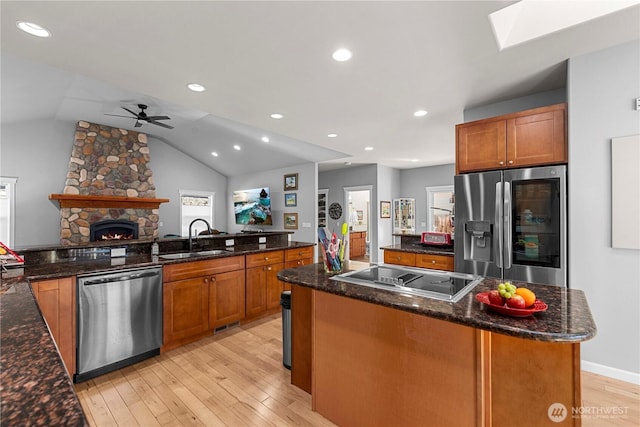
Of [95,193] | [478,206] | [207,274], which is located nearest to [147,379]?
[207,274]

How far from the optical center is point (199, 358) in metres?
2.64

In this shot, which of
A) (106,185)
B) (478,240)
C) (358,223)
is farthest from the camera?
(358,223)

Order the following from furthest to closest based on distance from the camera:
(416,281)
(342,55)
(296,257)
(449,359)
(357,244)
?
1. (357,244)
2. (296,257)
3. (342,55)
4. (416,281)
5. (449,359)

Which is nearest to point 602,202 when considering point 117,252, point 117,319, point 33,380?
point 33,380

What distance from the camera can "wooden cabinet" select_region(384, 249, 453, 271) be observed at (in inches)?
127

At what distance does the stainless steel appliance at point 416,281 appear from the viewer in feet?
4.96

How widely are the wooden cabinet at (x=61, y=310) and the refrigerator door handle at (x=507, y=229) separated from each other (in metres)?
3.65

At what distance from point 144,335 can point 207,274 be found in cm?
75

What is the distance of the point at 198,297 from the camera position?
295 cm

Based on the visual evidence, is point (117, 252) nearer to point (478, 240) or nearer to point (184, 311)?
point (184, 311)

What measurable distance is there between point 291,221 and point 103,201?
160 inches

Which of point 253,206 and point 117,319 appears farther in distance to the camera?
point 253,206

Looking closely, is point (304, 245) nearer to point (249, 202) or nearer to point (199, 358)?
point (199, 358)

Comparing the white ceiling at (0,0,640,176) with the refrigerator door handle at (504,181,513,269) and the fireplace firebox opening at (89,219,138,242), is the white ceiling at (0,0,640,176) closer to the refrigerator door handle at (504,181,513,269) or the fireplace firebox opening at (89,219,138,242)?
the refrigerator door handle at (504,181,513,269)
